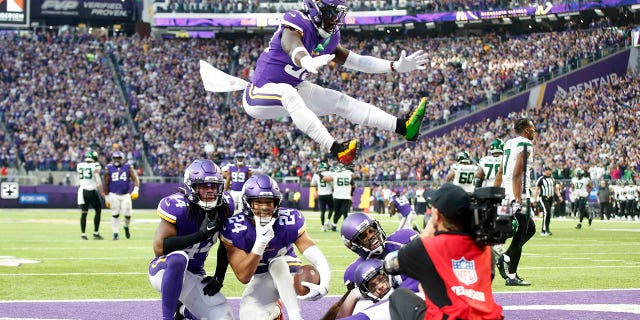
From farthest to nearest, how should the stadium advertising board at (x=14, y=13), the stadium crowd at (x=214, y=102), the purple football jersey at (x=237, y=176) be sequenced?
the stadium advertising board at (x=14, y=13), the stadium crowd at (x=214, y=102), the purple football jersey at (x=237, y=176)

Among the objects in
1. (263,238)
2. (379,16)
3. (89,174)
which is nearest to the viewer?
(263,238)

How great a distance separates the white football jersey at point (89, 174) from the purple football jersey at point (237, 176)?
12.4 ft

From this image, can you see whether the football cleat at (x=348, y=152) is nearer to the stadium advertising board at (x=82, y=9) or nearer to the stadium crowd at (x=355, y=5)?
the stadium crowd at (x=355, y=5)

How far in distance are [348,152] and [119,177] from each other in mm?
12476

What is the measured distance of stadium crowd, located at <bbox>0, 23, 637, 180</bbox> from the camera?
37250 mm

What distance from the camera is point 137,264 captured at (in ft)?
41.5

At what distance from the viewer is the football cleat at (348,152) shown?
6.24m

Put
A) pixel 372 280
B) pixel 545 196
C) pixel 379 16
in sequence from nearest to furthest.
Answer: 1. pixel 372 280
2. pixel 545 196
3. pixel 379 16

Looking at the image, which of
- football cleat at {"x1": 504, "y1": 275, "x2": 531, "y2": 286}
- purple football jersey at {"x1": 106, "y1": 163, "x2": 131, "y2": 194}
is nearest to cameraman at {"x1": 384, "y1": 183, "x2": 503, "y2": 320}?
football cleat at {"x1": 504, "y1": 275, "x2": 531, "y2": 286}

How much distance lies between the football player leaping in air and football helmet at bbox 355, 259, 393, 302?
881mm

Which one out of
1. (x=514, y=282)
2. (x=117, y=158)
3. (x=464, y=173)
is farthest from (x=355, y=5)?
(x=514, y=282)

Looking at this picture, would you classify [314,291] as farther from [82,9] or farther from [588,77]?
[82,9]

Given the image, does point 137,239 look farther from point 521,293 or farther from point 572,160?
point 572,160

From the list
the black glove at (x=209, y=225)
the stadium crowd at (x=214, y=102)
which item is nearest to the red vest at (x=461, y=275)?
the black glove at (x=209, y=225)
